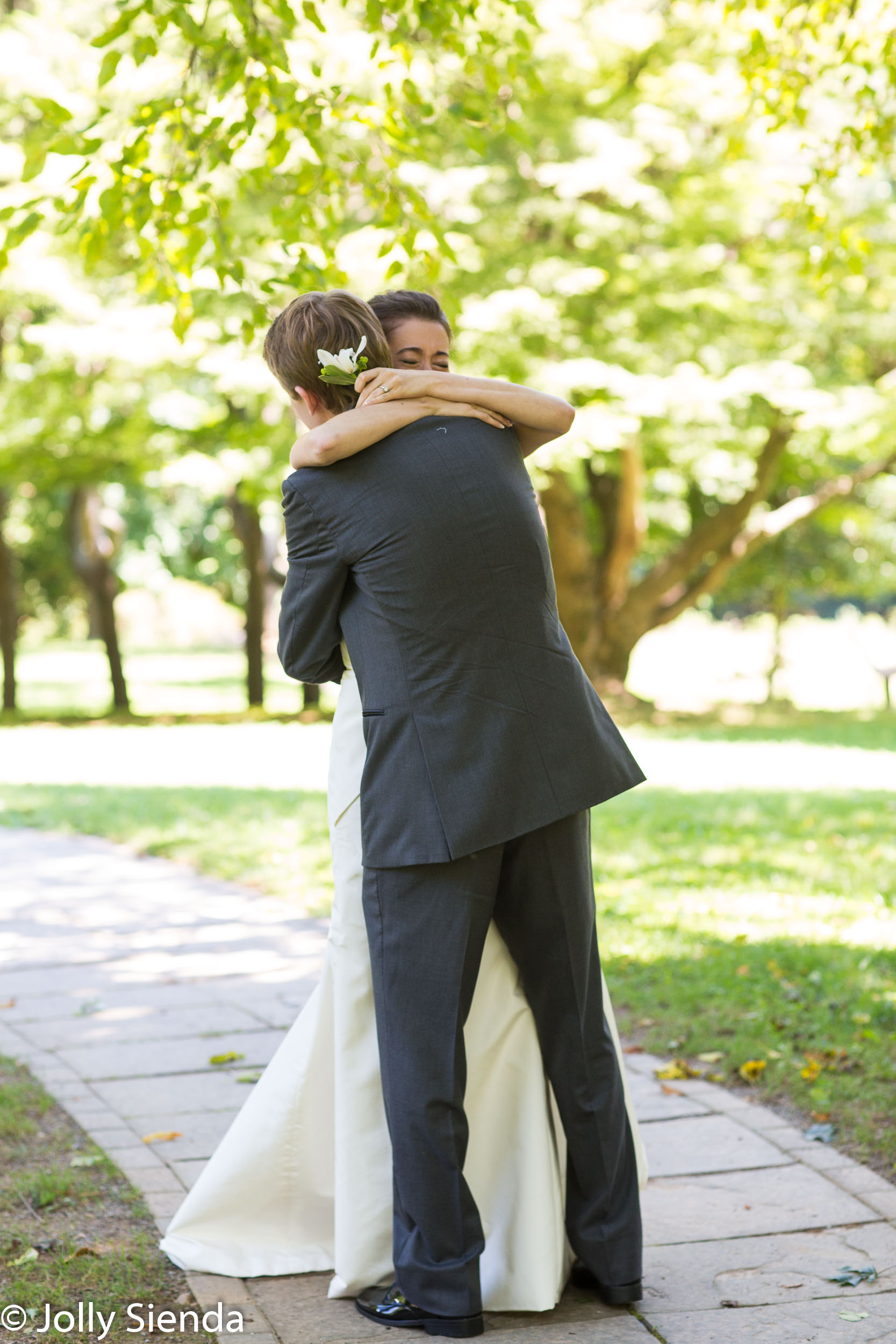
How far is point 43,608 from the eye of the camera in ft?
143

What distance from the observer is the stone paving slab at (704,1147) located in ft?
12.0

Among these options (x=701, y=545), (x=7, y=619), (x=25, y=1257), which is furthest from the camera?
(x=7, y=619)

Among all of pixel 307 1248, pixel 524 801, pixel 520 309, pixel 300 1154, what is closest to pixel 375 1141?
pixel 300 1154

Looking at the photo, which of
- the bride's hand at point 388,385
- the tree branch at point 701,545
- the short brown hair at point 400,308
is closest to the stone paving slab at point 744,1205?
the bride's hand at point 388,385

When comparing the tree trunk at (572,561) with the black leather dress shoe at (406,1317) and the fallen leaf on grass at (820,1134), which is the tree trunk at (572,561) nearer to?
the fallen leaf on grass at (820,1134)

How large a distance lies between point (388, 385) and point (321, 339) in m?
0.17

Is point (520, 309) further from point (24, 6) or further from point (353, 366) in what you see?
point (353, 366)

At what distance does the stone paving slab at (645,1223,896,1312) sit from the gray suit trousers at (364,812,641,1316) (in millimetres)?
206

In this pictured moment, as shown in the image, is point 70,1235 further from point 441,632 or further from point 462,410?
point 462,410

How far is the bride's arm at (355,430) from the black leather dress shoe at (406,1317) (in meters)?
1.69

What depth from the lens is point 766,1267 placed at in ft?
9.97

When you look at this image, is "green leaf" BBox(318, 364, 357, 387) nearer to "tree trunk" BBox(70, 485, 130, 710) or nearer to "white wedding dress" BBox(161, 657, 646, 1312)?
"white wedding dress" BBox(161, 657, 646, 1312)

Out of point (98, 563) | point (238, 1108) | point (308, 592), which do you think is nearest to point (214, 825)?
point (238, 1108)

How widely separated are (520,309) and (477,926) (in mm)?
12289
